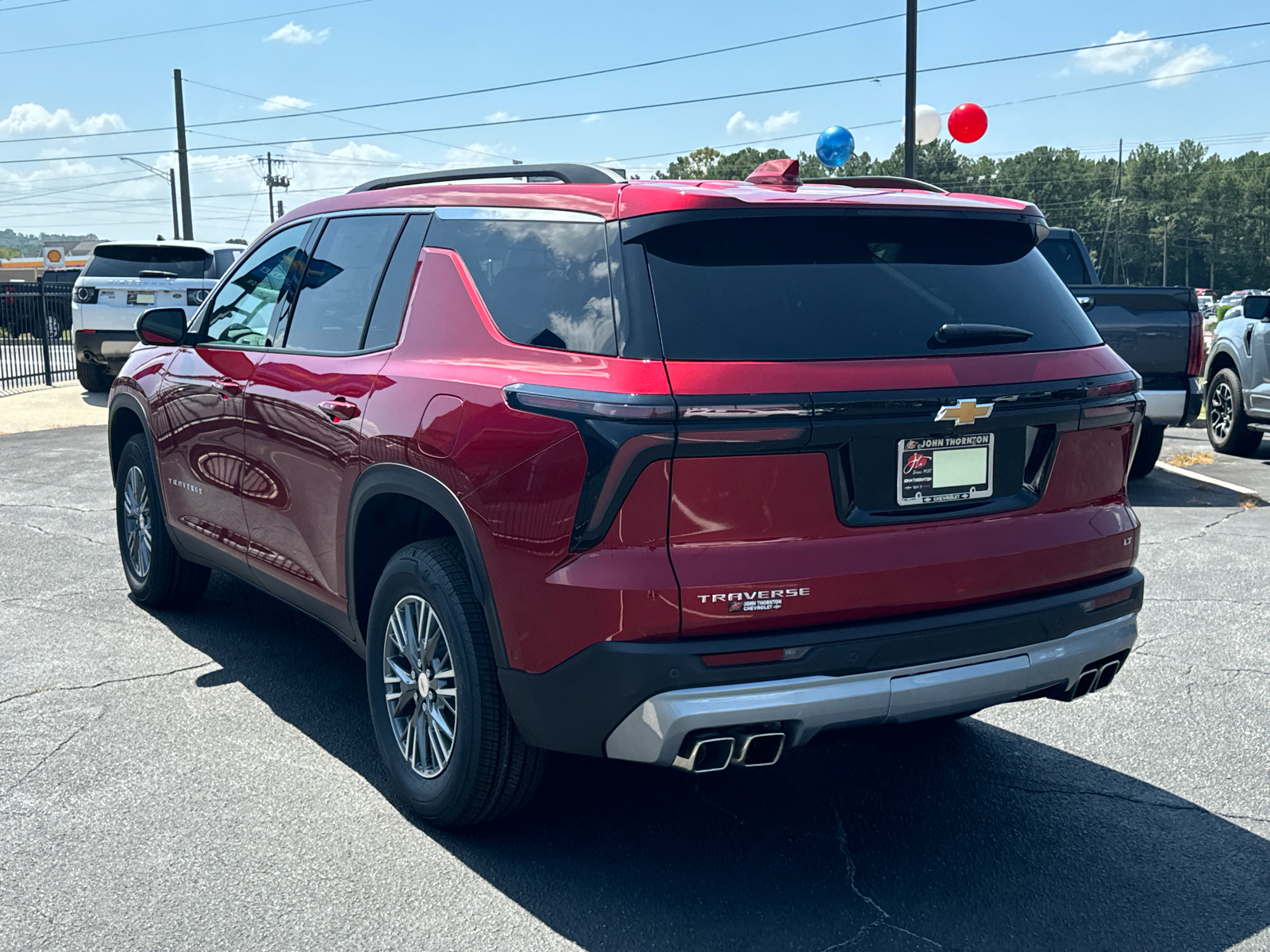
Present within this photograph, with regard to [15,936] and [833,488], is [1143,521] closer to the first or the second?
[833,488]

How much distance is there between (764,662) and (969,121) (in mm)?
16224

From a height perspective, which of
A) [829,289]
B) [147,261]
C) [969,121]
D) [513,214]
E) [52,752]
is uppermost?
[969,121]

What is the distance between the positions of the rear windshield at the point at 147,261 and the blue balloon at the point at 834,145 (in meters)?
8.80

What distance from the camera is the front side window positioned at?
474cm

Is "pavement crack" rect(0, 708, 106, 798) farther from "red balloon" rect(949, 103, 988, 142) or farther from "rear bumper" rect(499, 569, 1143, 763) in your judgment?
A: "red balloon" rect(949, 103, 988, 142)

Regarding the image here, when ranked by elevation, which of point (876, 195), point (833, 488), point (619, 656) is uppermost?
point (876, 195)

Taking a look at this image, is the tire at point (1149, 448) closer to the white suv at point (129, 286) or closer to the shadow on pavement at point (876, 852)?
the shadow on pavement at point (876, 852)

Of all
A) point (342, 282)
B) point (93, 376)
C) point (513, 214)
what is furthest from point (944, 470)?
point (93, 376)

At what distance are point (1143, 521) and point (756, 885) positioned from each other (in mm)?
6074

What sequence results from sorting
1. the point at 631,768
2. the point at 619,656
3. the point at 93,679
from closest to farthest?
1. the point at 619,656
2. the point at 631,768
3. the point at 93,679

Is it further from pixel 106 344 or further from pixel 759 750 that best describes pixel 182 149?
pixel 759 750

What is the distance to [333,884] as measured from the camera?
10.7ft

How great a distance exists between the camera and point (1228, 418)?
12156 mm

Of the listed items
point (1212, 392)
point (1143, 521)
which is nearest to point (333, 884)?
point (1143, 521)
